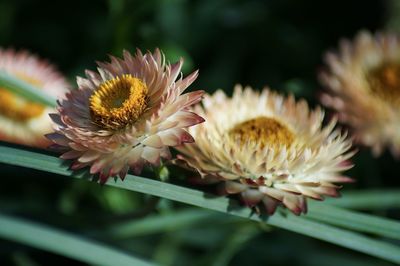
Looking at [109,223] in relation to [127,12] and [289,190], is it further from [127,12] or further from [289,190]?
[127,12]

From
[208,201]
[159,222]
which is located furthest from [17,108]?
[208,201]

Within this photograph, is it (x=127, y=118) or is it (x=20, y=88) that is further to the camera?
(x=20, y=88)

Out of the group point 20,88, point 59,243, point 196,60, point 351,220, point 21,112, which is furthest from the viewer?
point 196,60

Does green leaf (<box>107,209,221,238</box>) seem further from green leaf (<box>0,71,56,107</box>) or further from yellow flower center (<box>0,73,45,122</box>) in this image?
yellow flower center (<box>0,73,45,122</box>)

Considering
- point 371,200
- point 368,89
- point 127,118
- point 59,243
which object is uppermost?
point 368,89

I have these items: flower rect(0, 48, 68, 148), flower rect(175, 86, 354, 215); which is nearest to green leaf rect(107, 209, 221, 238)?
flower rect(175, 86, 354, 215)

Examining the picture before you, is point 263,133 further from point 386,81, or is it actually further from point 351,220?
point 386,81

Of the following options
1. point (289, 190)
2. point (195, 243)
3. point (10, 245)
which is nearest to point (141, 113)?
point (289, 190)
